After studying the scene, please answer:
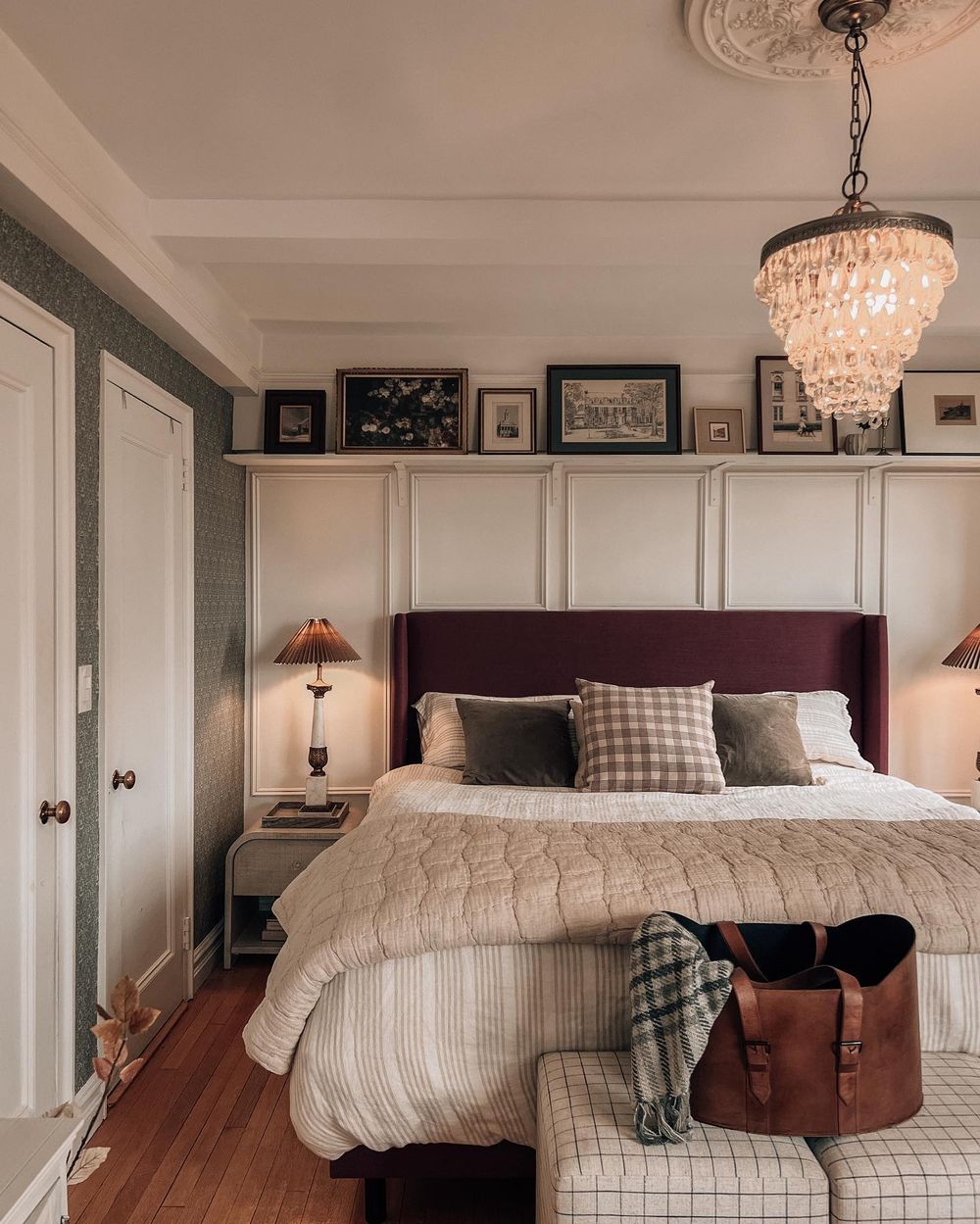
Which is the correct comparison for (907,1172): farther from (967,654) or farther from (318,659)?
(318,659)

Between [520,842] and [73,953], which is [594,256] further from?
[73,953]

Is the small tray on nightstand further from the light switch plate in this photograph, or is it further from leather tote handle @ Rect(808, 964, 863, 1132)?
leather tote handle @ Rect(808, 964, 863, 1132)

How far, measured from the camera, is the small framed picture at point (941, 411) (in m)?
3.83

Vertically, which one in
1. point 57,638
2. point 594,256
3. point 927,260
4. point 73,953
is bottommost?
point 73,953

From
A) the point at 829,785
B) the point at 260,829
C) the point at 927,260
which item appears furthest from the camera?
the point at 260,829

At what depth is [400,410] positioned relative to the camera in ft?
12.7

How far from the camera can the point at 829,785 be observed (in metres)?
3.16

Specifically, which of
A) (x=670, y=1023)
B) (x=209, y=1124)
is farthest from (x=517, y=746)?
(x=670, y=1023)

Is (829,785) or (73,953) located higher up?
(829,785)

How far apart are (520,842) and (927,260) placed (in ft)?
5.17

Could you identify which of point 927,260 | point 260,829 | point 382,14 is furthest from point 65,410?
point 927,260

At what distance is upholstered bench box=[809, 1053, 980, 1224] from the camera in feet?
4.61

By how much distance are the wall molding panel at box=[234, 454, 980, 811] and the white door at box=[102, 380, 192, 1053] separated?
74 cm

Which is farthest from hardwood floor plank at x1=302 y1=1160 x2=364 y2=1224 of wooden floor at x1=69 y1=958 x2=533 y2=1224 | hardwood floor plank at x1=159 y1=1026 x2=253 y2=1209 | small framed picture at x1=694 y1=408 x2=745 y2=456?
→ small framed picture at x1=694 y1=408 x2=745 y2=456
